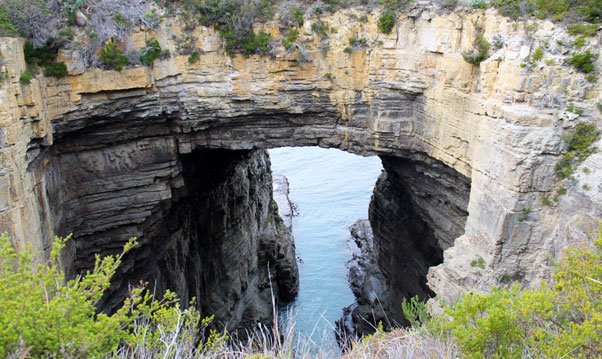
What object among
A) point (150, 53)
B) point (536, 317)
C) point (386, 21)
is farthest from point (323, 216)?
point (536, 317)

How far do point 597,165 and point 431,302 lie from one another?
3.99 metres

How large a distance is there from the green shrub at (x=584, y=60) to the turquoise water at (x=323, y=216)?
12740 mm

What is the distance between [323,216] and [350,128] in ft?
56.4

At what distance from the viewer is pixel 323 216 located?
2958 centimetres

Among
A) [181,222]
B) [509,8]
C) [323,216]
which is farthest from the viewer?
[323,216]

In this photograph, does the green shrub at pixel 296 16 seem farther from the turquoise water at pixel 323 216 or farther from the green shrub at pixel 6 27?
the turquoise water at pixel 323 216

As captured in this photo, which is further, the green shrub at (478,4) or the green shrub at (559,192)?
the green shrub at (478,4)

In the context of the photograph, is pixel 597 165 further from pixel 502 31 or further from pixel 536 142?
pixel 502 31

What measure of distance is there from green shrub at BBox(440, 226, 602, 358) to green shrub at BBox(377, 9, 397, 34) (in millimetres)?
7224

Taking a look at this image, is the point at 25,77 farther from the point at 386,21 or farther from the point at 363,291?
the point at 363,291

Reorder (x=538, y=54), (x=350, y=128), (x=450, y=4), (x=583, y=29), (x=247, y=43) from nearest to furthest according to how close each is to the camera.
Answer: (x=583, y=29) → (x=538, y=54) → (x=450, y=4) → (x=247, y=43) → (x=350, y=128)

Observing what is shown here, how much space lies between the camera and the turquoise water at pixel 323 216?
22.1 metres

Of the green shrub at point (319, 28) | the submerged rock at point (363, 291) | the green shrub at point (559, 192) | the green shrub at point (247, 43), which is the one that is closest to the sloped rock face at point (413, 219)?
the submerged rock at point (363, 291)

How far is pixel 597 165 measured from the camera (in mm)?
7762
